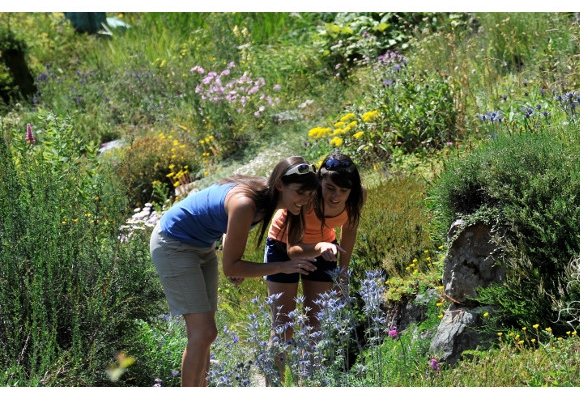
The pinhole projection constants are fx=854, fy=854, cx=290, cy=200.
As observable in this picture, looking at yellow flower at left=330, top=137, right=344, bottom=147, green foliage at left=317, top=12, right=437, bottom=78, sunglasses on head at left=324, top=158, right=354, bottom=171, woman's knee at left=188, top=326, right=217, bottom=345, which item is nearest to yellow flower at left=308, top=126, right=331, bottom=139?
yellow flower at left=330, top=137, right=344, bottom=147

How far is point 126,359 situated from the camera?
4.58 m

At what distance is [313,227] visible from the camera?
453 centimetres

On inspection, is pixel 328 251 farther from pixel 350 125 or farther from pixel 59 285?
pixel 350 125

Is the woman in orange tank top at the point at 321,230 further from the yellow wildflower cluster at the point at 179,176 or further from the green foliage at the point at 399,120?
the yellow wildflower cluster at the point at 179,176

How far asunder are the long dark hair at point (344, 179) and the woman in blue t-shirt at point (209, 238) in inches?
6.2

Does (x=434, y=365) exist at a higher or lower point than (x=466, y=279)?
lower

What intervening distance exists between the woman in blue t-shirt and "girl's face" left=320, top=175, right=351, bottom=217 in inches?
7.0

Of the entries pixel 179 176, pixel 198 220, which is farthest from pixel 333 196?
pixel 179 176

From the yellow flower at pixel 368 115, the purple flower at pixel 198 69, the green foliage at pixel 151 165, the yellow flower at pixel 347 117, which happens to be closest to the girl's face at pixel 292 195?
the yellow flower at pixel 368 115

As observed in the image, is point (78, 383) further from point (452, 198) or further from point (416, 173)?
point (416, 173)

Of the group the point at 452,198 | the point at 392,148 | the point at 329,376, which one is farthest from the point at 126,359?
the point at 392,148

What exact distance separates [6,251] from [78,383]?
2.59 feet

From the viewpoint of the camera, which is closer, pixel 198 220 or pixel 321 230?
pixel 198 220

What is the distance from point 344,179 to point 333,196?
112mm
